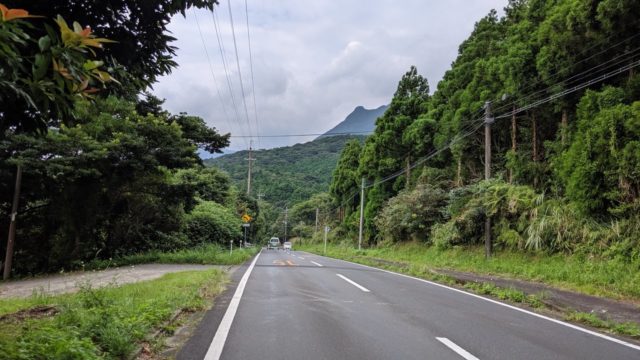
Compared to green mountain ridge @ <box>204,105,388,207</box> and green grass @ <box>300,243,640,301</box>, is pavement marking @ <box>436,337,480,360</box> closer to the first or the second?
green grass @ <box>300,243,640,301</box>

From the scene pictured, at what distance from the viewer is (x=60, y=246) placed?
66.6 feet

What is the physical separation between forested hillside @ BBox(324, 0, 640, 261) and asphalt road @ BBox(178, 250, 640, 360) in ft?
18.7

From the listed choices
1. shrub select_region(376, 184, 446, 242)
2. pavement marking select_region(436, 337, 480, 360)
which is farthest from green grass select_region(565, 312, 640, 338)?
shrub select_region(376, 184, 446, 242)

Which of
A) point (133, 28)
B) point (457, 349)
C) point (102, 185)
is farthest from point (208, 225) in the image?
point (133, 28)

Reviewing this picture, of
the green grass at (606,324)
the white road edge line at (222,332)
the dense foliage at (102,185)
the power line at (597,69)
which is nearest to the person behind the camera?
the white road edge line at (222,332)

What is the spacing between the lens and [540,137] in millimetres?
20000

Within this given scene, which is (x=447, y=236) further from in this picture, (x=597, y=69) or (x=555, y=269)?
(x=597, y=69)

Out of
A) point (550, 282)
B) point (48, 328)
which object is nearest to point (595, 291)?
point (550, 282)

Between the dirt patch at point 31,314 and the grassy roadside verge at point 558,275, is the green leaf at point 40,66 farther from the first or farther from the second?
the grassy roadside verge at point 558,275

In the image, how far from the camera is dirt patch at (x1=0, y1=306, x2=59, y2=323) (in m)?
6.82

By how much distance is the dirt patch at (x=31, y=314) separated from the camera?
682 cm

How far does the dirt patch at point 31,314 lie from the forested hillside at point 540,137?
43.4 feet

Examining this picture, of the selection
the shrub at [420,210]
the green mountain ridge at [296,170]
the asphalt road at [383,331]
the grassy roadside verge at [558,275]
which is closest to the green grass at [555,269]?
the grassy roadside verge at [558,275]

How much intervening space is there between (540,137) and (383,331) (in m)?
16.3
